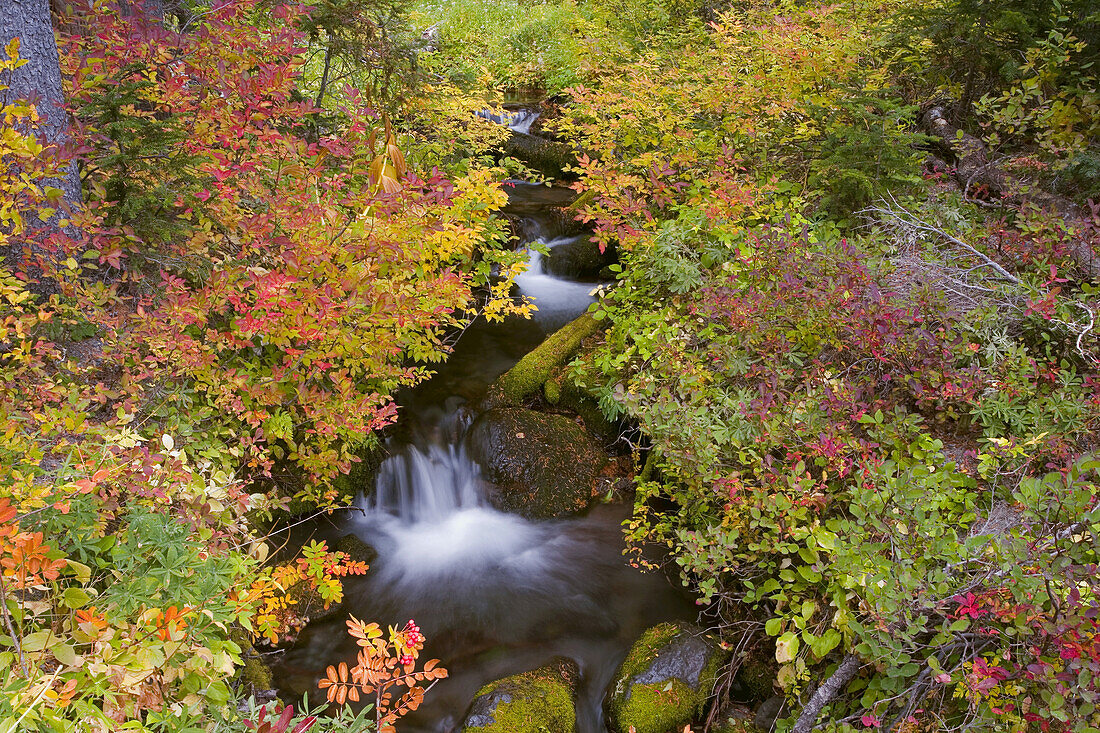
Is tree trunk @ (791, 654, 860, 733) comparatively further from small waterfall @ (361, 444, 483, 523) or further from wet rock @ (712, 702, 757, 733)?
small waterfall @ (361, 444, 483, 523)

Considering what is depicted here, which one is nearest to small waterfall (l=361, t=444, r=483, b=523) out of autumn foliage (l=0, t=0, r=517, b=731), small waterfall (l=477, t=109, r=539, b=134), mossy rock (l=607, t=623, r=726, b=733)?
autumn foliage (l=0, t=0, r=517, b=731)

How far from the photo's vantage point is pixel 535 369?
5930mm

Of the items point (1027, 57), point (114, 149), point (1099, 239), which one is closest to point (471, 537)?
point (114, 149)

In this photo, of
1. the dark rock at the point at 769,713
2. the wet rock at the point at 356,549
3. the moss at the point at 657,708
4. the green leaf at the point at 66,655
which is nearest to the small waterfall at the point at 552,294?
the wet rock at the point at 356,549

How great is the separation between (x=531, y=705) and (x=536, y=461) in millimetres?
2075

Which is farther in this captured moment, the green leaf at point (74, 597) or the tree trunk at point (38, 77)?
the tree trunk at point (38, 77)

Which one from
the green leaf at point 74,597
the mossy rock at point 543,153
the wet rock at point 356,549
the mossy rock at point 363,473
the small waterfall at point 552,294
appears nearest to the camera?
the green leaf at point 74,597

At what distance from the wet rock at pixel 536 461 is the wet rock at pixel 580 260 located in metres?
2.75

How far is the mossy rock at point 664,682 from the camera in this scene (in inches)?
143

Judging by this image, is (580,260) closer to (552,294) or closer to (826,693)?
(552,294)

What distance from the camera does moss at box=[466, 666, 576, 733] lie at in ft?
11.6

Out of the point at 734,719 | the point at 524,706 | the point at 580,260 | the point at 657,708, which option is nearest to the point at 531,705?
the point at 524,706

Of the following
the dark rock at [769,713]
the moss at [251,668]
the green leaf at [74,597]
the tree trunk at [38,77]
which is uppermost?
the tree trunk at [38,77]

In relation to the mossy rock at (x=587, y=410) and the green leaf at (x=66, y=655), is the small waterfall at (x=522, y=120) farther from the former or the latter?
the green leaf at (x=66, y=655)
